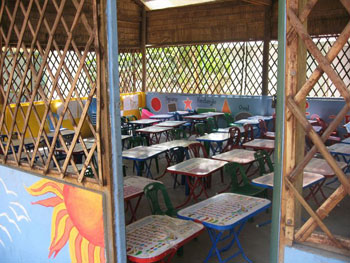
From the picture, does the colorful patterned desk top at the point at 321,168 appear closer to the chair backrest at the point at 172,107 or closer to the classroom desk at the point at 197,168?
the classroom desk at the point at 197,168

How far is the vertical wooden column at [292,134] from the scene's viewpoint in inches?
82.6

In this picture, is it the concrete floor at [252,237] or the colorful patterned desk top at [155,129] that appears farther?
the colorful patterned desk top at [155,129]

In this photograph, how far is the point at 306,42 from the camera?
203 centimetres

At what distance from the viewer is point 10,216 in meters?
4.02

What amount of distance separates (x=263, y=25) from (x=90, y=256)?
8976mm

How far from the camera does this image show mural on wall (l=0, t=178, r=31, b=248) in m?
3.87

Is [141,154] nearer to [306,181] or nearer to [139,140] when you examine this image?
[139,140]

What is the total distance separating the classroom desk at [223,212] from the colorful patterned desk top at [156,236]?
0.13 metres

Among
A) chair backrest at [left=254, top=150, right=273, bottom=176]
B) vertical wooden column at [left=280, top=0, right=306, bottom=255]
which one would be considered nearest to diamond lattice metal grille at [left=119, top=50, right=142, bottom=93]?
chair backrest at [left=254, top=150, right=273, bottom=176]

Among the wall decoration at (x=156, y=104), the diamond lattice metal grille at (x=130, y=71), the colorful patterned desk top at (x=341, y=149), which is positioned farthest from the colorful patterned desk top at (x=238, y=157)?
the diamond lattice metal grille at (x=130, y=71)

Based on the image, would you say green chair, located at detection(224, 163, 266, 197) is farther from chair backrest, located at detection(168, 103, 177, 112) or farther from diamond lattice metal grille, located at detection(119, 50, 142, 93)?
diamond lattice metal grille, located at detection(119, 50, 142, 93)

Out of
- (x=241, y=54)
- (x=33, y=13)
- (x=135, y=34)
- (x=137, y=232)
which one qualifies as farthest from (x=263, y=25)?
(x=137, y=232)

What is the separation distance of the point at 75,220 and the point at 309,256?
6.03 ft

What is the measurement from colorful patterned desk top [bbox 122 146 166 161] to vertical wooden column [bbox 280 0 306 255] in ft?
11.8
